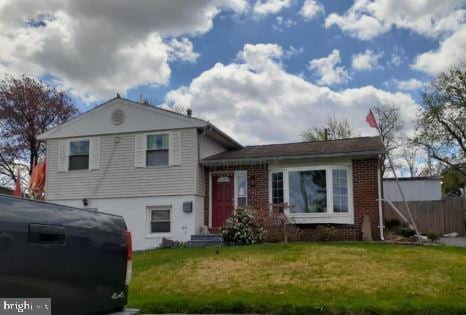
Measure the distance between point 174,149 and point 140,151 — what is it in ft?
4.71

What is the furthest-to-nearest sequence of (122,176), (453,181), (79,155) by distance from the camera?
1. (453,181)
2. (79,155)
3. (122,176)

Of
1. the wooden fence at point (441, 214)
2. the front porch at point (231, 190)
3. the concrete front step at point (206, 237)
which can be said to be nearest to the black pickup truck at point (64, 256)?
the concrete front step at point (206, 237)

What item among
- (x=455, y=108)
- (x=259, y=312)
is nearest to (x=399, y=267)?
(x=259, y=312)

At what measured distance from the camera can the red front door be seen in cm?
1842

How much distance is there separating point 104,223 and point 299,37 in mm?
15013

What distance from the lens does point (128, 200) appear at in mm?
18797

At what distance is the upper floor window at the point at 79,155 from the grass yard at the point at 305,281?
310 inches

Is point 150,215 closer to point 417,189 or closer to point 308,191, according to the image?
point 308,191

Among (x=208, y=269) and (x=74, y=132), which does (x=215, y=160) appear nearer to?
(x=74, y=132)

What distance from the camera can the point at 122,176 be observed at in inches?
747

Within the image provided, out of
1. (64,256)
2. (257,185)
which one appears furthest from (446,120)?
(64,256)

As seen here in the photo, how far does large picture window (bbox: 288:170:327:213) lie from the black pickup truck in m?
Result: 13.2

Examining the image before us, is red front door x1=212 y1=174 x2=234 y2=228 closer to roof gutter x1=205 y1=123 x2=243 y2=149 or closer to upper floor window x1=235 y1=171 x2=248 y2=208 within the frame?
upper floor window x1=235 y1=171 x2=248 y2=208

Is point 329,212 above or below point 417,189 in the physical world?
below
